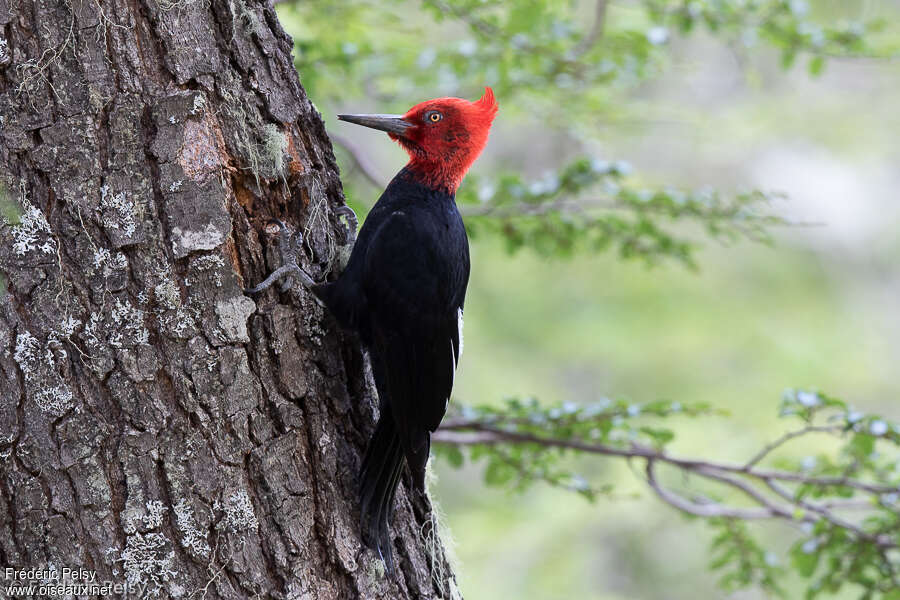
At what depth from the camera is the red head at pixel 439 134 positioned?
7.88 ft

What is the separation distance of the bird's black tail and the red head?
87cm

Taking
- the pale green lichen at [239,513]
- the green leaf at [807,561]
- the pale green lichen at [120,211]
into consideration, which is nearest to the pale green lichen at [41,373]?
the pale green lichen at [120,211]

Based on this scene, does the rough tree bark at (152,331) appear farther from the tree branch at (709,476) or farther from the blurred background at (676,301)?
the blurred background at (676,301)

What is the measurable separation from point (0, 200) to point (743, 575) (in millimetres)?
2652

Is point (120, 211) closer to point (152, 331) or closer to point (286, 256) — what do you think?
point (152, 331)

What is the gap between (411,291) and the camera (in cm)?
218

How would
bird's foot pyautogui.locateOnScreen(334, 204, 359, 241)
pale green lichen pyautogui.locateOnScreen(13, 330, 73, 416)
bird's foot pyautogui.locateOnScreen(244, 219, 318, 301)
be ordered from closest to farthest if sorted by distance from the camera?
pale green lichen pyautogui.locateOnScreen(13, 330, 73, 416) → bird's foot pyautogui.locateOnScreen(244, 219, 318, 301) → bird's foot pyautogui.locateOnScreen(334, 204, 359, 241)

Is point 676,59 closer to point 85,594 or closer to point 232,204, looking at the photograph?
point 232,204

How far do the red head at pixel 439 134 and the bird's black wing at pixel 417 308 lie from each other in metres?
0.21

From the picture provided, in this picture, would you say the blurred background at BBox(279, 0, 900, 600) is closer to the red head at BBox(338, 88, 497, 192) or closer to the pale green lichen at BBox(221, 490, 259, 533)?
the red head at BBox(338, 88, 497, 192)

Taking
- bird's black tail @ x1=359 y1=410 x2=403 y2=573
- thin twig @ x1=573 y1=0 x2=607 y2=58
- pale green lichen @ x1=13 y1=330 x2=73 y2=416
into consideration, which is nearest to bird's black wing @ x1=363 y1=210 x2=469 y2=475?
bird's black tail @ x1=359 y1=410 x2=403 y2=573

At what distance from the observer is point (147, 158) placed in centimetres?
156

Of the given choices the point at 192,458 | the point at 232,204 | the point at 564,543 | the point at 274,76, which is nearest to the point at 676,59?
the point at 274,76

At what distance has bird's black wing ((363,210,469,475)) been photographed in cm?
203
